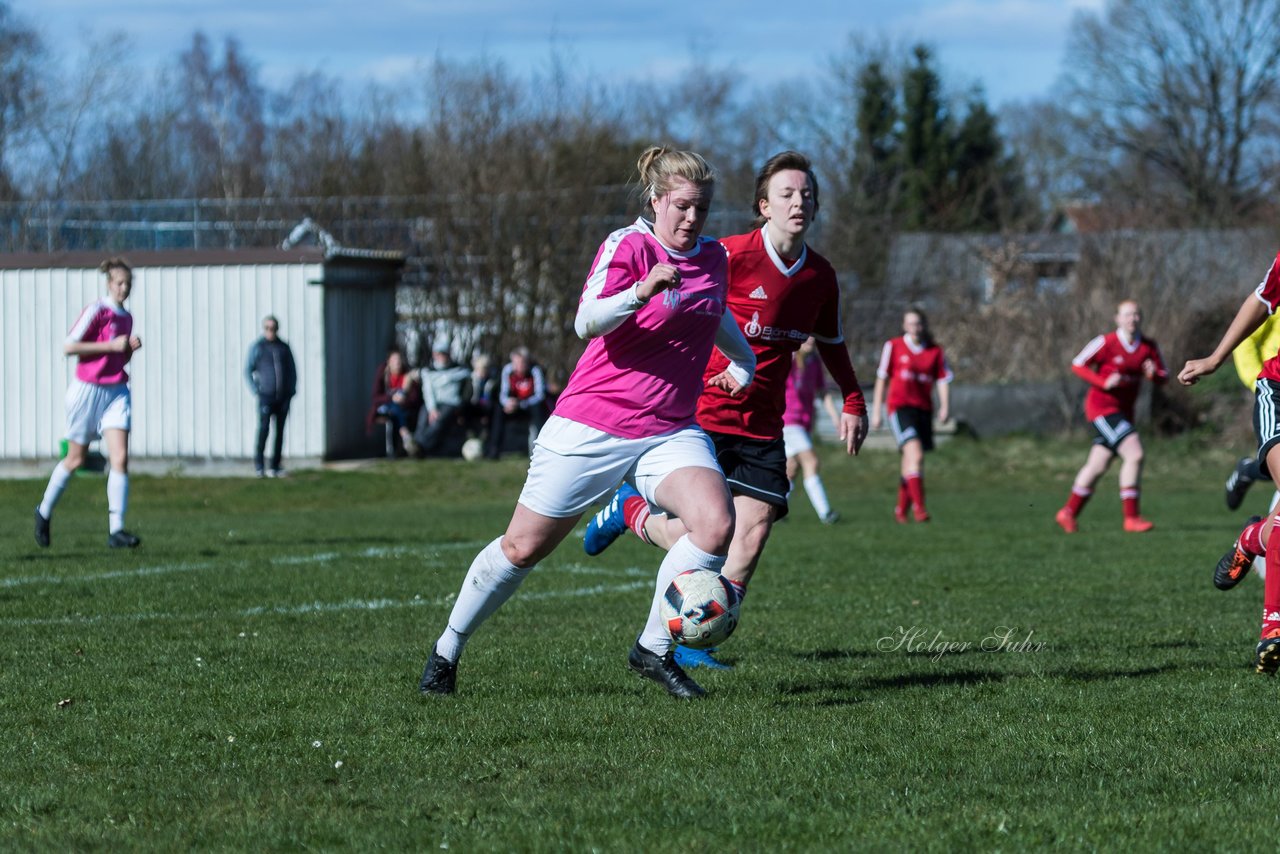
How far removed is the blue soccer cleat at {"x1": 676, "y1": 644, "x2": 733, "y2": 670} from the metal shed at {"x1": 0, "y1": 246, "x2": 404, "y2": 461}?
1689 cm

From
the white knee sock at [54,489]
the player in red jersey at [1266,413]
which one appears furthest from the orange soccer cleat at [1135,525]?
the white knee sock at [54,489]

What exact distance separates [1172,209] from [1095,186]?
45.1 ft

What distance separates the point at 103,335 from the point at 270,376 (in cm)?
945

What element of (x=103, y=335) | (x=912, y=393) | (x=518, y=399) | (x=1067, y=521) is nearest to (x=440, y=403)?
(x=518, y=399)

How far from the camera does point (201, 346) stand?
23.2m

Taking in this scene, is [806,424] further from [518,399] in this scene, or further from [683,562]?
[683,562]

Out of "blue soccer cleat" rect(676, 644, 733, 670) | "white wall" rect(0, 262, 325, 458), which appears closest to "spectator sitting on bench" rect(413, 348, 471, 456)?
"white wall" rect(0, 262, 325, 458)

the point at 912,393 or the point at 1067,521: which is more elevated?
the point at 912,393

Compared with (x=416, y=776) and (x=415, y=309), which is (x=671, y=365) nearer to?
(x=416, y=776)

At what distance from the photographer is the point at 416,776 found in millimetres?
4645

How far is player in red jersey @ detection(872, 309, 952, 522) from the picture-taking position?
620 inches

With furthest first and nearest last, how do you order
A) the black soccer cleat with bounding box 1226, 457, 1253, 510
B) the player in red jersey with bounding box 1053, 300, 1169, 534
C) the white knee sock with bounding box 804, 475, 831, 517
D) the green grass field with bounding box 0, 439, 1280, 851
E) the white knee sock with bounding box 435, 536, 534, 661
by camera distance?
the white knee sock with bounding box 804, 475, 831, 517 → the player in red jersey with bounding box 1053, 300, 1169, 534 → the black soccer cleat with bounding box 1226, 457, 1253, 510 → the white knee sock with bounding box 435, 536, 534, 661 → the green grass field with bounding box 0, 439, 1280, 851

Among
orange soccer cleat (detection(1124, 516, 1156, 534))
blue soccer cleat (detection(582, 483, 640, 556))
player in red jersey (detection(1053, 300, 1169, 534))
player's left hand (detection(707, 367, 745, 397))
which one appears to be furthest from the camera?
orange soccer cleat (detection(1124, 516, 1156, 534))

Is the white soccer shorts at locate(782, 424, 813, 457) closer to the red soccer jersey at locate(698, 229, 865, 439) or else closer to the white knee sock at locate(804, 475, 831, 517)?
the white knee sock at locate(804, 475, 831, 517)
